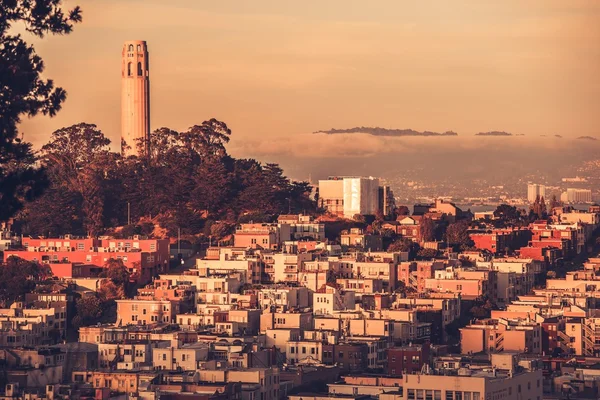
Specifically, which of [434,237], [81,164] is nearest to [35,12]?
[434,237]

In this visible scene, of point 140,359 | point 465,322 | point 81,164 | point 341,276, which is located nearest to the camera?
point 140,359

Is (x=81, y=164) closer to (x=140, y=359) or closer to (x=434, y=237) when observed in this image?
(x=434, y=237)

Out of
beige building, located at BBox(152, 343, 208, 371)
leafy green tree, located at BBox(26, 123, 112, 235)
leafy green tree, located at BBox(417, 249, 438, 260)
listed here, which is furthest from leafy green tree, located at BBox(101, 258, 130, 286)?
beige building, located at BBox(152, 343, 208, 371)

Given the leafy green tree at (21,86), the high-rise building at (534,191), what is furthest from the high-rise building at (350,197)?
the leafy green tree at (21,86)

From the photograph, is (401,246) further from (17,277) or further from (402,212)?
(17,277)

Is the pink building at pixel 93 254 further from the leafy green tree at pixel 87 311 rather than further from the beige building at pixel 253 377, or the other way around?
the beige building at pixel 253 377

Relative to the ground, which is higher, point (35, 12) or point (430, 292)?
point (35, 12)
